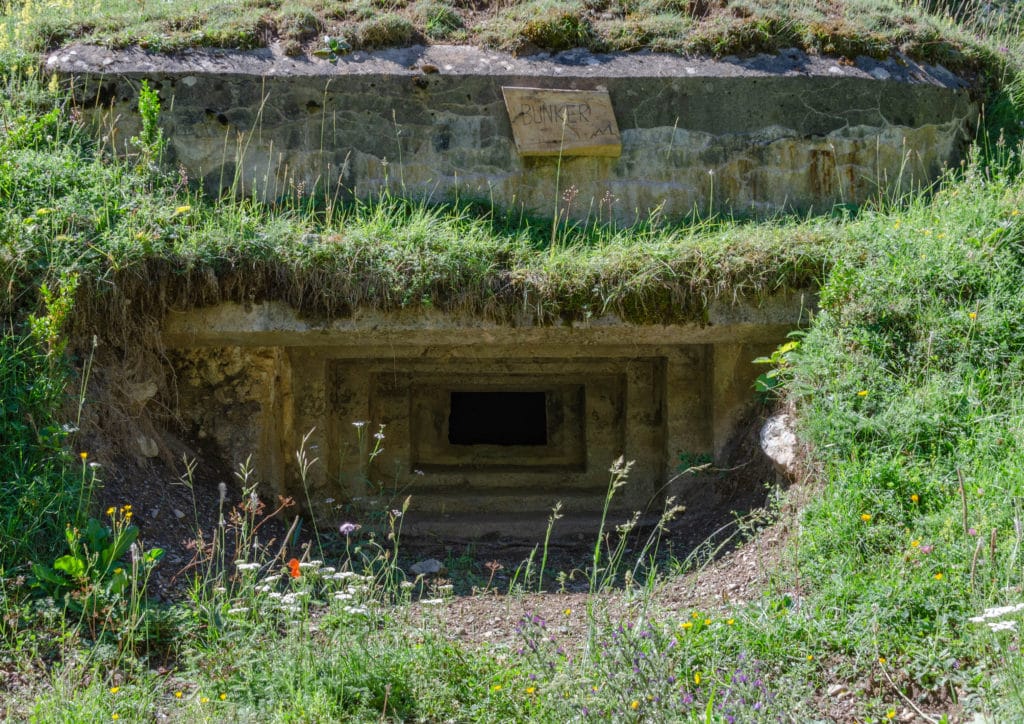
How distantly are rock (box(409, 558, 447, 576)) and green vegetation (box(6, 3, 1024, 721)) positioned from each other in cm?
25

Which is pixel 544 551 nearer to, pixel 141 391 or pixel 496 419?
pixel 141 391

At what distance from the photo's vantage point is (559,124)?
5.35 metres

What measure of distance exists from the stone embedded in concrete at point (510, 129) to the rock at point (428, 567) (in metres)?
2.11

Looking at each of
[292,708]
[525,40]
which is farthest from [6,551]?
[525,40]

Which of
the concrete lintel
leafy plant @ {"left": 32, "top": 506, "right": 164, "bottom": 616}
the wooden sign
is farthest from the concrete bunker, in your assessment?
leafy plant @ {"left": 32, "top": 506, "right": 164, "bottom": 616}

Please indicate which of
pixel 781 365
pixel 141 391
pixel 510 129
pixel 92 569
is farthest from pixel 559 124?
pixel 92 569

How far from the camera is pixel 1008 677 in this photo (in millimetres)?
2432

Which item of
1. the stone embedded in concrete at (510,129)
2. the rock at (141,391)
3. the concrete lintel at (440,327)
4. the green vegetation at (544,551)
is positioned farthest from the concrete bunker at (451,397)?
the stone embedded in concrete at (510,129)

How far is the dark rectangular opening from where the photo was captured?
714 centimetres

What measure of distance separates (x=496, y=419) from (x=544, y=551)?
11.0ft

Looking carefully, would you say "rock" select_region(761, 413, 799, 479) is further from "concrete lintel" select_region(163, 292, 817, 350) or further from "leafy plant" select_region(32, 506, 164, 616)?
"leafy plant" select_region(32, 506, 164, 616)

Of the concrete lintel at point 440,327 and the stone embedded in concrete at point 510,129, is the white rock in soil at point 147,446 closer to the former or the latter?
the concrete lintel at point 440,327

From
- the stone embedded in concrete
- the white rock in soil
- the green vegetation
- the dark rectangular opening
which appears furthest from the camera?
the dark rectangular opening

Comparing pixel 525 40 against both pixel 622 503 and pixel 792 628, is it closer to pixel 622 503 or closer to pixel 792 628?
pixel 622 503
